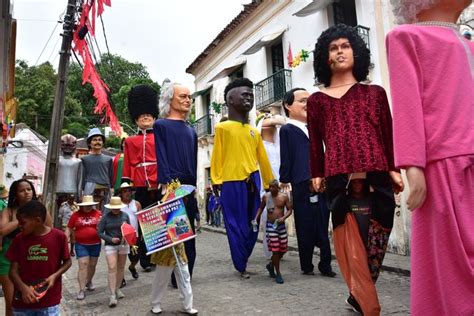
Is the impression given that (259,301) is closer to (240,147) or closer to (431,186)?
(240,147)

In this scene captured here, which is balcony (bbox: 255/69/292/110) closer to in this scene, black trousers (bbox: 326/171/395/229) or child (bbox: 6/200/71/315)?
black trousers (bbox: 326/171/395/229)

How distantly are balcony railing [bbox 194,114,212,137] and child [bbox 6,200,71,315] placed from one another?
52.9 ft

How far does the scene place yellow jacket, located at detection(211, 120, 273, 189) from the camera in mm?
5492

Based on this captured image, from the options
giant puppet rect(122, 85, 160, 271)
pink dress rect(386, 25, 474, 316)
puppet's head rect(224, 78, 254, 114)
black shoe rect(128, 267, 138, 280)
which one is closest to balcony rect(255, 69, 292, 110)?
puppet's head rect(224, 78, 254, 114)

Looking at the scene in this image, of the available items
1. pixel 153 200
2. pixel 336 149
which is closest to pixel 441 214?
pixel 336 149

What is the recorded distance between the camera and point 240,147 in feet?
18.2

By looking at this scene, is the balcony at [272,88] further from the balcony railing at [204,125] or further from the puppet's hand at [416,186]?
the puppet's hand at [416,186]

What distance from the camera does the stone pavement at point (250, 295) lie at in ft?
12.6

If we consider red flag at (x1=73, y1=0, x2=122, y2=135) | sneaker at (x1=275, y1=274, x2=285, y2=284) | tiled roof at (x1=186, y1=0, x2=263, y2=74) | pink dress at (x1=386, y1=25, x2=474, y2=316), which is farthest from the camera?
tiled roof at (x1=186, y1=0, x2=263, y2=74)

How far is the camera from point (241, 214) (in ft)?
17.7

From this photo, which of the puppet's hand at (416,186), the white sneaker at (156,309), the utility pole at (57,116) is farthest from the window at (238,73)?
the puppet's hand at (416,186)

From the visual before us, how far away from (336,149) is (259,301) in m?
1.71

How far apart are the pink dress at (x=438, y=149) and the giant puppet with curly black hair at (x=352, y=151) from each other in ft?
3.32

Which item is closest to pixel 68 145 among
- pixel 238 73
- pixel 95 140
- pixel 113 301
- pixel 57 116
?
pixel 95 140
